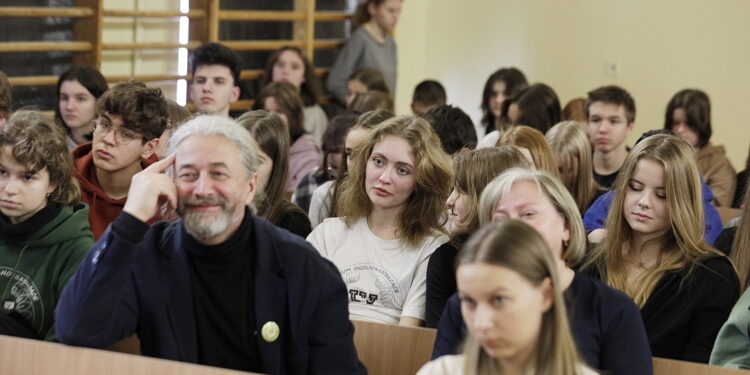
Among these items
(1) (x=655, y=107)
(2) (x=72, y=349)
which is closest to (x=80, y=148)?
(2) (x=72, y=349)

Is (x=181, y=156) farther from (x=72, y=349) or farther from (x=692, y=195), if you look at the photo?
(x=692, y=195)

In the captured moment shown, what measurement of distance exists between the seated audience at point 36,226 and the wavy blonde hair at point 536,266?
4.71 feet

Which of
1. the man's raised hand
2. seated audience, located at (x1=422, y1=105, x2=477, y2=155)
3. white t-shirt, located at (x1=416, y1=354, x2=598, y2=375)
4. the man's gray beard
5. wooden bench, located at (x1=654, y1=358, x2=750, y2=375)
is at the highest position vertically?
seated audience, located at (x1=422, y1=105, x2=477, y2=155)

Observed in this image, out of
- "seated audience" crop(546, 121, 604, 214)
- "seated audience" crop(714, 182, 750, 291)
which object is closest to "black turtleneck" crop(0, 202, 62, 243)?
"seated audience" crop(714, 182, 750, 291)

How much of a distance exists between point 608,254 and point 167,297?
1370 millimetres

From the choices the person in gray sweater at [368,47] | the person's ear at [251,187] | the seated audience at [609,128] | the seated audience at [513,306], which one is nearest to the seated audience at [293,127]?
the seated audience at [609,128]

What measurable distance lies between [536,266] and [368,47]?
6.45 metres

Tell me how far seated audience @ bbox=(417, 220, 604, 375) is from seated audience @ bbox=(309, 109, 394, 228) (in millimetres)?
1927

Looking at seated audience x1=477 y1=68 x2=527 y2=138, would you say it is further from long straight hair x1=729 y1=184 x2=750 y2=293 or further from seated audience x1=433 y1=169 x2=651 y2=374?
seated audience x1=433 y1=169 x2=651 y2=374

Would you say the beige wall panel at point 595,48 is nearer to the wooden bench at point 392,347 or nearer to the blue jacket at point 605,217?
the blue jacket at point 605,217

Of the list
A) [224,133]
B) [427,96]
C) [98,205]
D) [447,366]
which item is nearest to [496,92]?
[427,96]

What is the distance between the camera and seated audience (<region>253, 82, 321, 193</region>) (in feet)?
19.7

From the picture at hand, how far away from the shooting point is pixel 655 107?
8.78 metres

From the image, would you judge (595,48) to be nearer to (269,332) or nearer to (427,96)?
(427,96)
